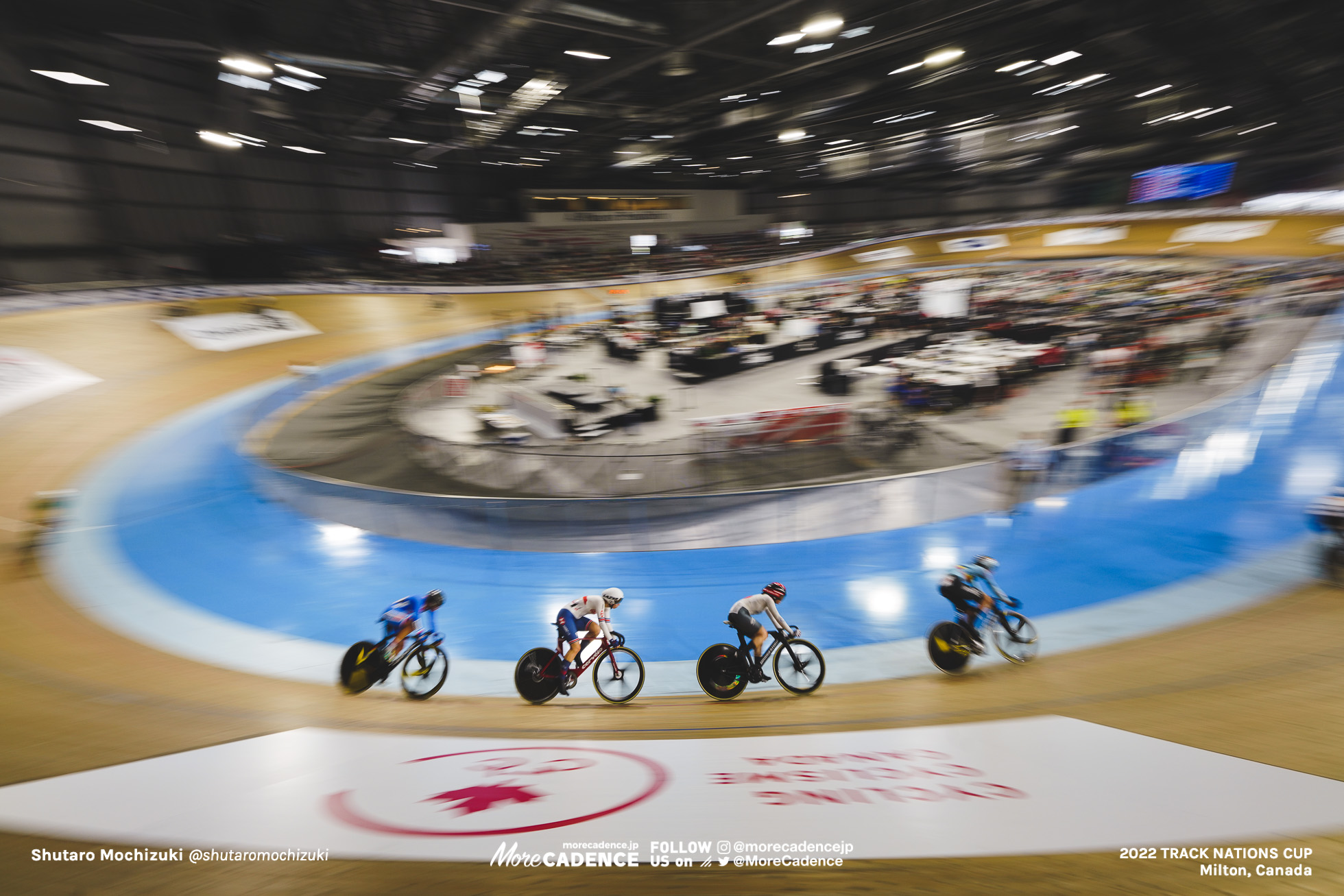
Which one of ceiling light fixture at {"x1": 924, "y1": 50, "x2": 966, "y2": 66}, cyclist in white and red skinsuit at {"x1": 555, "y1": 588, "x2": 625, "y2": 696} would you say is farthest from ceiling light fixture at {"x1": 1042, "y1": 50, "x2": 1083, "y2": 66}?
cyclist in white and red skinsuit at {"x1": 555, "y1": 588, "x2": 625, "y2": 696}

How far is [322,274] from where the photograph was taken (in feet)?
69.3

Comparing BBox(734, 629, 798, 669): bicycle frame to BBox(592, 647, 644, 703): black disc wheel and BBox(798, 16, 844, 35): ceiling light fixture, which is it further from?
BBox(798, 16, 844, 35): ceiling light fixture

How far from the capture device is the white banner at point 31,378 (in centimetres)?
982

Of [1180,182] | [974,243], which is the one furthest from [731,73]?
[1180,182]

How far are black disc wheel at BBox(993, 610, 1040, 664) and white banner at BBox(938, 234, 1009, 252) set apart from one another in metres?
31.9

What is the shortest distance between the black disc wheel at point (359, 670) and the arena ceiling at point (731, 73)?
12.3 m

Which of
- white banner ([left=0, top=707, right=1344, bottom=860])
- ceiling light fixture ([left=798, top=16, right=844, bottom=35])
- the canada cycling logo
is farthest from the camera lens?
ceiling light fixture ([left=798, top=16, right=844, bottom=35])

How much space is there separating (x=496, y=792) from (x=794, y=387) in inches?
434

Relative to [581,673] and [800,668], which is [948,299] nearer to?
[800,668]

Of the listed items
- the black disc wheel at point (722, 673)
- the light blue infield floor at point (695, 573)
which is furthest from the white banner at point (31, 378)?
the black disc wheel at point (722, 673)

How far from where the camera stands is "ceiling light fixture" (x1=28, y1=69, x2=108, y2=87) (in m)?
14.6

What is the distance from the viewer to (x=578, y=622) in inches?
163

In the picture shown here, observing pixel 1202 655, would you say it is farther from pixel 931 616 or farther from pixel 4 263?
pixel 4 263

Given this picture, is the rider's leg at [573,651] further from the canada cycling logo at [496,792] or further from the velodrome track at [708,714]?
the canada cycling logo at [496,792]
